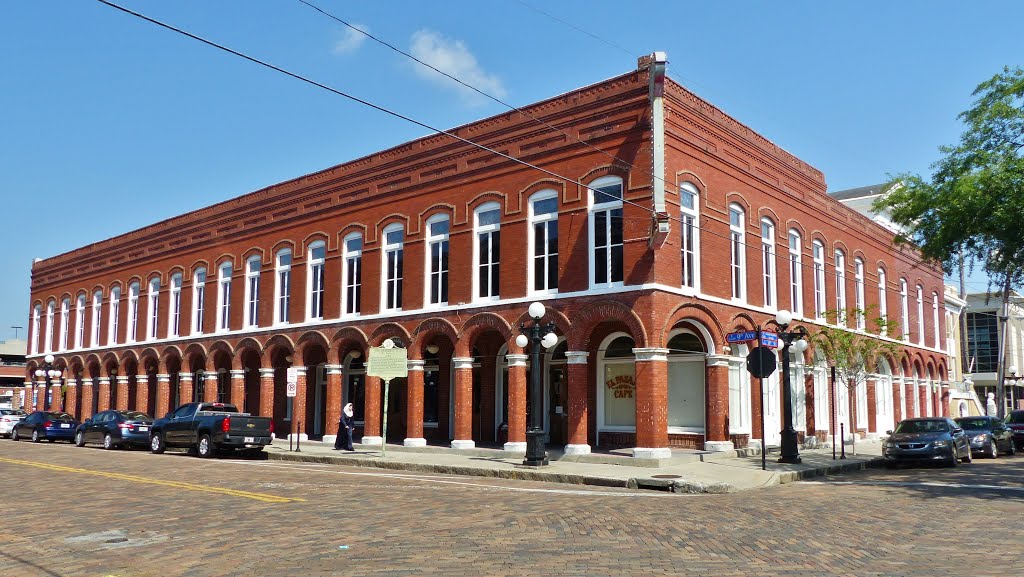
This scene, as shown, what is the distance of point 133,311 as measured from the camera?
40062mm

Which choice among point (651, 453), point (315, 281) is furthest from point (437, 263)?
point (651, 453)

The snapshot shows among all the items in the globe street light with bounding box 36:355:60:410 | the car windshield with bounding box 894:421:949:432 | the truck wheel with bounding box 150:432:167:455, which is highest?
the globe street light with bounding box 36:355:60:410

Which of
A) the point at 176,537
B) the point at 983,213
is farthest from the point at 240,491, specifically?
the point at 983,213

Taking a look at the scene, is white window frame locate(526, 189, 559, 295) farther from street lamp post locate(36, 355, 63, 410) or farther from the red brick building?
street lamp post locate(36, 355, 63, 410)

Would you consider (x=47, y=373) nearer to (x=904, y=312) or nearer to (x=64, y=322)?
(x=64, y=322)

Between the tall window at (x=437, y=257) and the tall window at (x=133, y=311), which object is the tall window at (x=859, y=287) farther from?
the tall window at (x=133, y=311)

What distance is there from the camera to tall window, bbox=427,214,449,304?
25.9m

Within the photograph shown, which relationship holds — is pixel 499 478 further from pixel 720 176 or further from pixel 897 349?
pixel 897 349

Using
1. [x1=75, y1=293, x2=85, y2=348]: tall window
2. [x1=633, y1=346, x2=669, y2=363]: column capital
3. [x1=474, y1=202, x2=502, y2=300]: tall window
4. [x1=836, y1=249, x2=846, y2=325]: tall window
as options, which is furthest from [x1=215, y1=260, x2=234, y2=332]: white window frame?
[x1=836, y1=249, x2=846, y2=325]: tall window

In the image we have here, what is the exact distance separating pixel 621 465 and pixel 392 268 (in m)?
11.1

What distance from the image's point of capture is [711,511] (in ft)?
40.8

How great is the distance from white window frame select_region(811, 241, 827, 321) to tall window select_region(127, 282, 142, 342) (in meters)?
30.4

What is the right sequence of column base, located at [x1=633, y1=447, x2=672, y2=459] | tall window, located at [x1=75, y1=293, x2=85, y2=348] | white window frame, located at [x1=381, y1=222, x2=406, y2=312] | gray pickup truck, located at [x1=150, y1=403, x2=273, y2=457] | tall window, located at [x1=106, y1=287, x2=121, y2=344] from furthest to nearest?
tall window, located at [x1=75, y1=293, x2=85, y2=348], tall window, located at [x1=106, y1=287, x2=121, y2=344], white window frame, located at [x1=381, y1=222, x2=406, y2=312], gray pickup truck, located at [x1=150, y1=403, x2=273, y2=457], column base, located at [x1=633, y1=447, x2=672, y2=459]

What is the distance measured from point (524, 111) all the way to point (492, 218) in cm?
327
